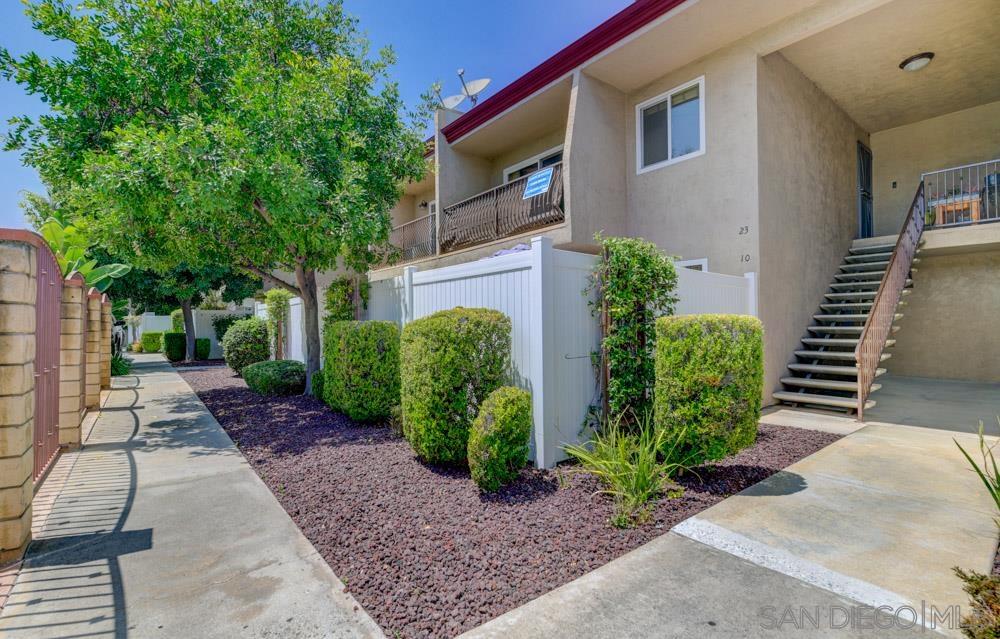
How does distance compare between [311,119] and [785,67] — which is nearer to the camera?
[311,119]

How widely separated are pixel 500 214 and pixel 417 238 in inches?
190

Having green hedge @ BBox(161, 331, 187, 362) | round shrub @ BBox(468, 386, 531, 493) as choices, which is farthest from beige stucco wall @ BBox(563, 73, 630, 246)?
green hedge @ BBox(161, 331, 187, 362)

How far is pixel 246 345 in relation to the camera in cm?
1399

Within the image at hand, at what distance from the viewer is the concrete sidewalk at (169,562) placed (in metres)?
2.65

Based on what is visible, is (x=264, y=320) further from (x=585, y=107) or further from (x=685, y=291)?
(x=685, y=291)

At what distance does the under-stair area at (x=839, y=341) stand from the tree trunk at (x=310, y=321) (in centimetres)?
938

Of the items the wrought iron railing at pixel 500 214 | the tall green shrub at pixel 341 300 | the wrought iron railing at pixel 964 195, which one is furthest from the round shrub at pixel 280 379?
the wrought iron railing at pixel 964 195

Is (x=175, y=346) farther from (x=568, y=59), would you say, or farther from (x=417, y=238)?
(x=568, y=59)

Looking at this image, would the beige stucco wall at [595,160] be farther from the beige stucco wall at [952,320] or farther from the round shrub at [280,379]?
the beige stucco wall at [952,320]

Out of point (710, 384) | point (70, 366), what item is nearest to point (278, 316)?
point (70, 366)

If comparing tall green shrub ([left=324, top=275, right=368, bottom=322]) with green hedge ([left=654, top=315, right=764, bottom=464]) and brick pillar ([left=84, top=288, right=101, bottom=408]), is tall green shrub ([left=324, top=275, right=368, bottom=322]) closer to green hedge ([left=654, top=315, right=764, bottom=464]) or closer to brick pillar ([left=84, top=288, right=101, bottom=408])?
brick pillar ([left=84, top=288, right=101, bottom=408])

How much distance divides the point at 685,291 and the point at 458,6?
400 inches

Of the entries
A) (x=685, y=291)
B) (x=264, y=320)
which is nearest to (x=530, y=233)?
(x=685, y=291)

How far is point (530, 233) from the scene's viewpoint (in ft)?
31.9
